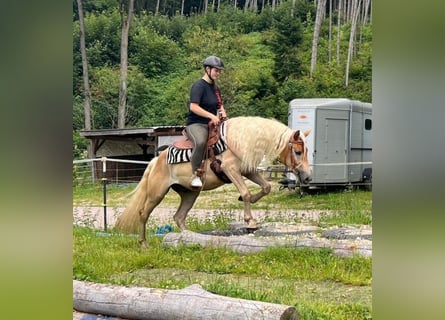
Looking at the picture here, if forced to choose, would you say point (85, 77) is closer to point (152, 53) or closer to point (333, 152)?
point (152, 53)

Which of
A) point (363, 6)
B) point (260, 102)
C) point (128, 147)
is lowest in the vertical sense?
point (128, 147)

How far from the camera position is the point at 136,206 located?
511cm

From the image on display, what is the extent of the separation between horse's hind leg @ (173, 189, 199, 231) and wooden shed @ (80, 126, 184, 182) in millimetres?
523

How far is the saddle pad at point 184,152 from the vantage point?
4902 mm

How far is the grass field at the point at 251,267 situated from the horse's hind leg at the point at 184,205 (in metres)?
0.13

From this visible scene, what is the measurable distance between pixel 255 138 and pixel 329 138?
71.9 inches

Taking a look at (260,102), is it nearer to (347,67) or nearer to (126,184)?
(347,67)

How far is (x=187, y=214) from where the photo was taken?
5.36 meters

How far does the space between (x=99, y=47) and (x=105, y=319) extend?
9.41 feet

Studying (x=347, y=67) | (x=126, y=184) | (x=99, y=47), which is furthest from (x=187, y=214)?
(x=347, y=67)

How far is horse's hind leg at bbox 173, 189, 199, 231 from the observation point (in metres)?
5.22

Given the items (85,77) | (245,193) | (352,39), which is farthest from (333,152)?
(85,77)

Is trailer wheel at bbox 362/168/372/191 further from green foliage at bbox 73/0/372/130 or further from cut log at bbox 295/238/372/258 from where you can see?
green foliage at bbox 73/0/372/130
